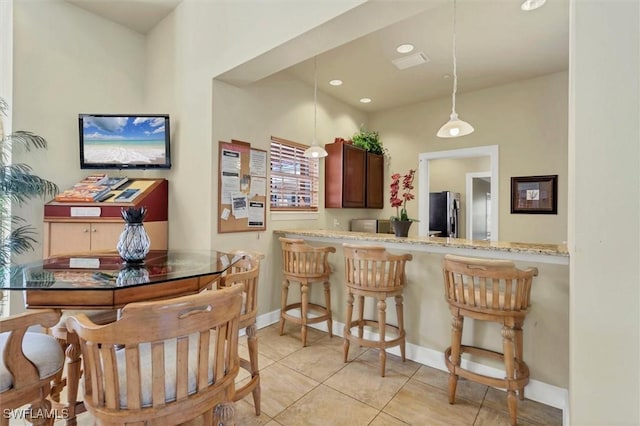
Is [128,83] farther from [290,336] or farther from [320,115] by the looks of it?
[290,336]

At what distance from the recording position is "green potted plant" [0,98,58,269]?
2740mm

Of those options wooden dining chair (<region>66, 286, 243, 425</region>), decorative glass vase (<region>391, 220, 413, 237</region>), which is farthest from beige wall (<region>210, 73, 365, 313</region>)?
wooden dining chair (<region>66, 286, 243, 425</region>)

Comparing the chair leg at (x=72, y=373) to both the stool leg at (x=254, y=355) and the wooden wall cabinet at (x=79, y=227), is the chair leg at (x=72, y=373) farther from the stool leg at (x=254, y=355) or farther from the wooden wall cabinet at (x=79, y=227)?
the wooden wall cabinet at (x=79, y=227)

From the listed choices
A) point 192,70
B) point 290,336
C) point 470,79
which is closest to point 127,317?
point 290,336

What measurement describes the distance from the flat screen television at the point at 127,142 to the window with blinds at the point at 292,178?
1.20 m

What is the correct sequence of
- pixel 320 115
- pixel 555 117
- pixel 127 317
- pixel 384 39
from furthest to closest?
pixel 320 115 → pixel 555 117 → pixel 384 39 → pixel 127 317

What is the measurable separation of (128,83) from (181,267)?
3.10 meters

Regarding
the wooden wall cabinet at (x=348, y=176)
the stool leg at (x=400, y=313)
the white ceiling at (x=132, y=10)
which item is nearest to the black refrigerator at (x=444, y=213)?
the wooden wall cabinet at (x=348, y=176)

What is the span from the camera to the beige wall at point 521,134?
11.9ft

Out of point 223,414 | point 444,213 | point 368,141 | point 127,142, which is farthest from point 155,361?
point 444,213

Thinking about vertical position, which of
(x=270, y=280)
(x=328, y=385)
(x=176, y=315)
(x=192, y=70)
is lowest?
(x=328, y=385)

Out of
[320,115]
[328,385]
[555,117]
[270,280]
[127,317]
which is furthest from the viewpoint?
[320,115]

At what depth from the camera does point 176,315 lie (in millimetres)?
957

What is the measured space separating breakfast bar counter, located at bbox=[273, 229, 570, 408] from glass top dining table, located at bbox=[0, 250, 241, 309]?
5.02 ft
